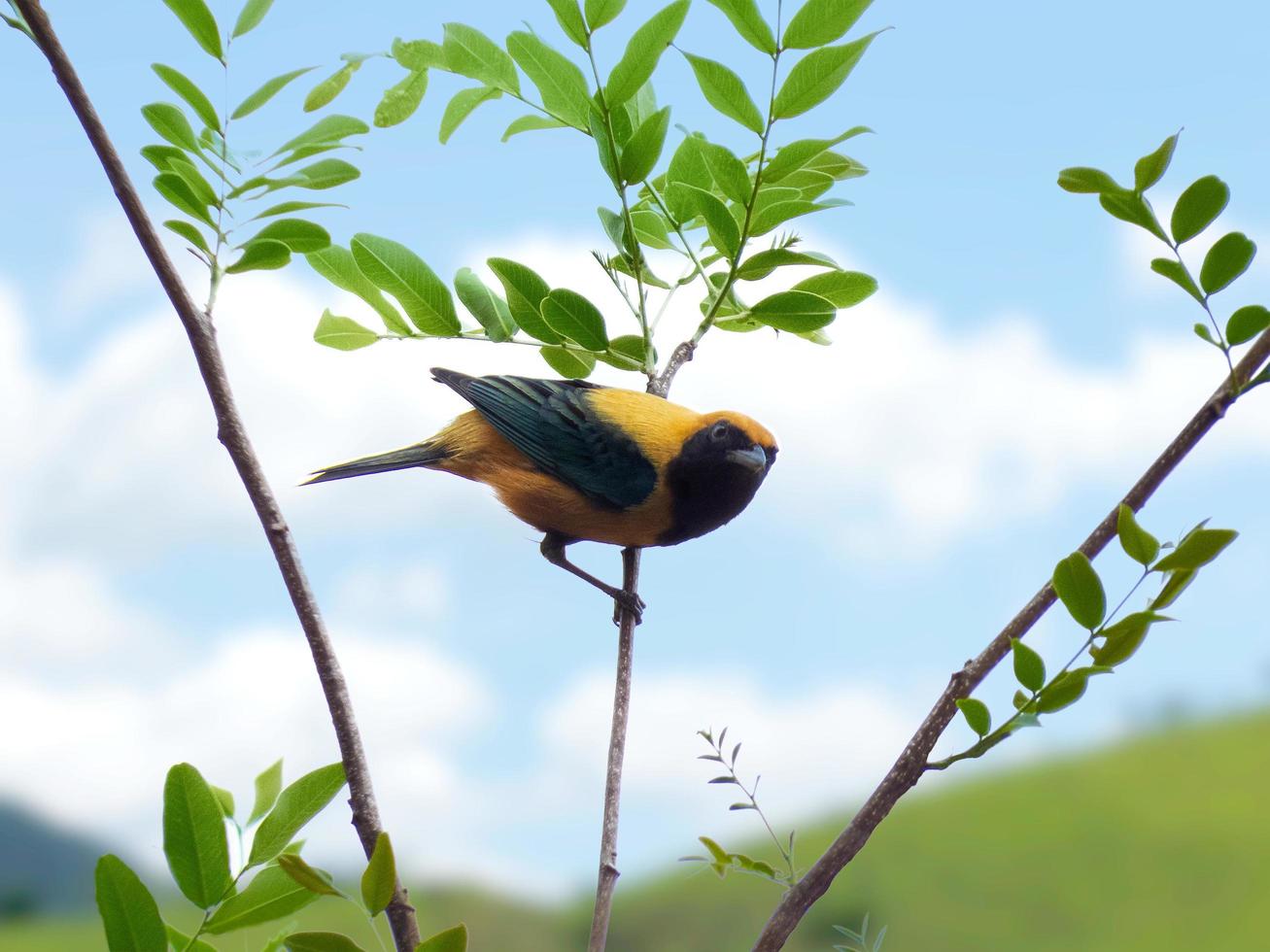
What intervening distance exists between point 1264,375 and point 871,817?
0.71 meters

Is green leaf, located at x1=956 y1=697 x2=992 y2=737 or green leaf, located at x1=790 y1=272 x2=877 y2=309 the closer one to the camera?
green leaf, located at x1=956 y1=697 x2=992 y2=737

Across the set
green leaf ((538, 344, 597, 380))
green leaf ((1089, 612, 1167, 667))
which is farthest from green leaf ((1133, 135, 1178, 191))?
green leaf ((538, 344, 597, 380))

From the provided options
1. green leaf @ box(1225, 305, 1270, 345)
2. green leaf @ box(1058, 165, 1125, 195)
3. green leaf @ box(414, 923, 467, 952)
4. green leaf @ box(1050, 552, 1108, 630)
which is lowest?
green leaf @ box(414, 923, 467, 952)

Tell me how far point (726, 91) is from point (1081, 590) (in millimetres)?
1019

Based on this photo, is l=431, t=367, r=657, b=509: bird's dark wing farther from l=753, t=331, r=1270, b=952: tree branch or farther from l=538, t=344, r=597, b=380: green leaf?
l=753, t=331, r=1270, b=952: tree branch

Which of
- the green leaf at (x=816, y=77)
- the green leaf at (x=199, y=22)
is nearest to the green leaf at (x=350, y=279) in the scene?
the green leaf at (x=199, y=22)

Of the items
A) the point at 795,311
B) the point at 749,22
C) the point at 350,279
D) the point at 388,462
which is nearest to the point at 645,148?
the point at 749,22

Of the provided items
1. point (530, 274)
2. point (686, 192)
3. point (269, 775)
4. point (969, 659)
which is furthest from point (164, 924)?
point (686, 192)

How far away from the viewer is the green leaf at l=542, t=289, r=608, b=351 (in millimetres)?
2084

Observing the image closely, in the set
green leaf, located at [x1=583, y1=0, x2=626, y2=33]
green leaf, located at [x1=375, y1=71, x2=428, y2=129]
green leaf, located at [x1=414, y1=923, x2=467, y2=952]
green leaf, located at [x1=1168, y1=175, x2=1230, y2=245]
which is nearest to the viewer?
green leaf, located at [x1=414, y1=923, x2=467, y2=952]

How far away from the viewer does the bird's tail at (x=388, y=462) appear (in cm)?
345

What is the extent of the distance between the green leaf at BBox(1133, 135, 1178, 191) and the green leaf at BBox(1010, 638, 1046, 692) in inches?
23.3

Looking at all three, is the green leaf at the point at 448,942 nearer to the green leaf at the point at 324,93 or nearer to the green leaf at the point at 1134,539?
the green leaf at the point at 1134,539

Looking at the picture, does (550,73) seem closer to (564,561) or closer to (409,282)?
(409,282)
